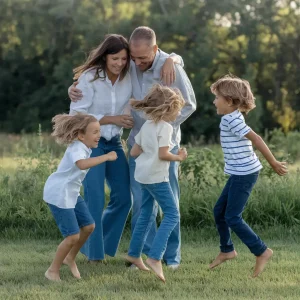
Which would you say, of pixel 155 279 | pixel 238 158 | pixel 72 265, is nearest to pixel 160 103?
pixel 238 158

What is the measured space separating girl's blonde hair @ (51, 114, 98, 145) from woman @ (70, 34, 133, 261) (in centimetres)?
41

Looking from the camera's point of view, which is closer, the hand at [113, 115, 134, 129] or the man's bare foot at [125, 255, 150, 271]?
the man's bare foot at [125, 255, 150, 271]

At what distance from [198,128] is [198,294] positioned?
79.5 feet

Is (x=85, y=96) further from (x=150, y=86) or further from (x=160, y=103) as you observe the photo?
(x=160, y=103)

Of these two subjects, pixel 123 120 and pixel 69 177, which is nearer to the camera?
pixel 69 177

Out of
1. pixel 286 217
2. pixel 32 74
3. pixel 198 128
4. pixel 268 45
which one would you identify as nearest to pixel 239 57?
pixel 268 45

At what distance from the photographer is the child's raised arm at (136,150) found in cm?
571

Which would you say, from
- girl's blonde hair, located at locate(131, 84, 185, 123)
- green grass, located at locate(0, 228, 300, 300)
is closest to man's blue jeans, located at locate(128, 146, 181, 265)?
green grass, located at locate(0, 228, 300, 300)

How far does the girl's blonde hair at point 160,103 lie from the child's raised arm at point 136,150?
247 mm

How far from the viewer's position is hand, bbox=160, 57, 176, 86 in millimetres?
5979

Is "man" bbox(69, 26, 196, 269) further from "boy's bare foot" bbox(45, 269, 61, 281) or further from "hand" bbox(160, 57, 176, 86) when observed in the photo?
"boy's bare foot" bbox(45, 269, 61, 281)

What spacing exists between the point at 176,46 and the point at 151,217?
27.1 m

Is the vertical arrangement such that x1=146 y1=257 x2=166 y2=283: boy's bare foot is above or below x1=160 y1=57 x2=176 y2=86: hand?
below

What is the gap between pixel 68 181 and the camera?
5523mm
